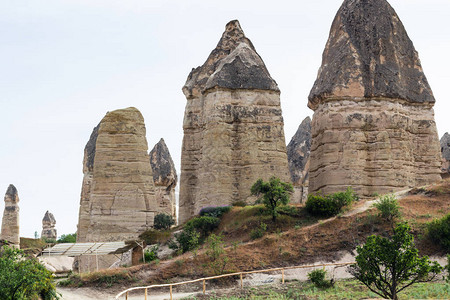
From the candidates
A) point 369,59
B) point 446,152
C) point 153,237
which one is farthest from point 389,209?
point 446,152

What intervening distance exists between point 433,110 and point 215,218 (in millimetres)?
13706

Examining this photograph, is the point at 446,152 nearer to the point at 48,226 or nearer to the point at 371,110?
the point at 371,110

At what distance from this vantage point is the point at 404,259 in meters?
14.8

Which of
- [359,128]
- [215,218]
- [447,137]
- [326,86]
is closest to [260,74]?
[326,86]

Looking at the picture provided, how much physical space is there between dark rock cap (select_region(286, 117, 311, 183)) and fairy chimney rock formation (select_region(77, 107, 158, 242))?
2408cm

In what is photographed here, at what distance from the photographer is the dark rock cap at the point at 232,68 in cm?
3244

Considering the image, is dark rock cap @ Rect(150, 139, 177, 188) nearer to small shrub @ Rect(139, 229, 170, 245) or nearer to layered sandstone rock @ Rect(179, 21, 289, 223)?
layered sandstone rock @ Rect(179, 21, 289, 223)

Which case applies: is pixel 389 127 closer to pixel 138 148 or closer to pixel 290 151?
pixel 138 148

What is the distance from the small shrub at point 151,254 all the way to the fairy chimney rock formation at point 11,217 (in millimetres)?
16626

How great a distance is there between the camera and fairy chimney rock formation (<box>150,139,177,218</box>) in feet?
164

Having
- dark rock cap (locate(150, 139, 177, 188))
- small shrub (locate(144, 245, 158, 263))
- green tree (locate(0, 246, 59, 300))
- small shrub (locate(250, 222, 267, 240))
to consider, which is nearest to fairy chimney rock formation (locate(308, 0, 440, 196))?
small shrub (locate(250, 222, 267, 240))

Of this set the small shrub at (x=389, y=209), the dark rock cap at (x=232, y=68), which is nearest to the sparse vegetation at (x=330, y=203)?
the small shrub at (x=389, y=209)

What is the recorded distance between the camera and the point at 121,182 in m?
28.8

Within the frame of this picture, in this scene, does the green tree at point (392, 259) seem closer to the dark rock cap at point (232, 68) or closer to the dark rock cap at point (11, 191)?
the dark rock cap at point (232, 68)
